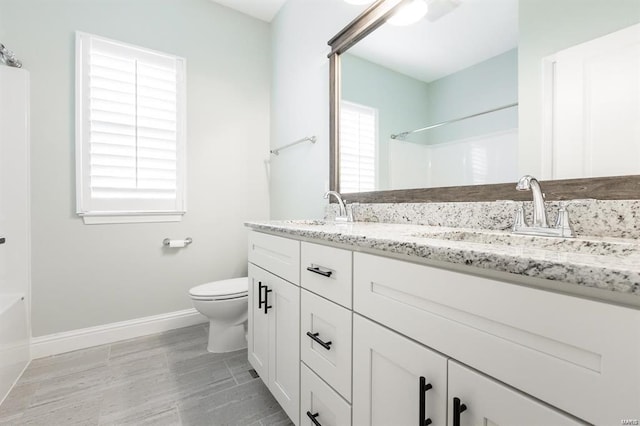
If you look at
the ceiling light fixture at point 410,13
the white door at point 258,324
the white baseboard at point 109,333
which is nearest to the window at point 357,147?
the ceiling light fixture at point 410,13

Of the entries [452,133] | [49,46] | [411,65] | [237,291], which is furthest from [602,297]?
[49,46]

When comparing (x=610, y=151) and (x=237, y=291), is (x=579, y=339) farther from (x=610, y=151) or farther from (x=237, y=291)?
(x=237, y=291)

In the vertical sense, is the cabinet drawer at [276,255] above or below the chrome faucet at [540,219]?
below

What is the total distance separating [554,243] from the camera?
0.78 metres

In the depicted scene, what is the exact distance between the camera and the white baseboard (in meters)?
1.84

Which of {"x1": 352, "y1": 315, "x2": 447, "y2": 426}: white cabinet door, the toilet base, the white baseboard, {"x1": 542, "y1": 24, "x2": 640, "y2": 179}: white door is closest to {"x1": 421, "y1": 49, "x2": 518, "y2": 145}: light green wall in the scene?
{"x1": 542, "y1": 24, "x2": 640, "y2": 179}: white door

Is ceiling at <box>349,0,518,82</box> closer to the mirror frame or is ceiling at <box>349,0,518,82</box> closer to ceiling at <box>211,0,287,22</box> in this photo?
the mirror frame

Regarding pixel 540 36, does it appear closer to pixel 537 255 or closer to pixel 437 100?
pixel 437 100

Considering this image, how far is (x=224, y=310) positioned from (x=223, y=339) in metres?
0.24

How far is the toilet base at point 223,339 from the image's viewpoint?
1901mm

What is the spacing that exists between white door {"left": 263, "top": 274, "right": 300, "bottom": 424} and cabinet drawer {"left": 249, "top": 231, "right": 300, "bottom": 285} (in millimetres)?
41

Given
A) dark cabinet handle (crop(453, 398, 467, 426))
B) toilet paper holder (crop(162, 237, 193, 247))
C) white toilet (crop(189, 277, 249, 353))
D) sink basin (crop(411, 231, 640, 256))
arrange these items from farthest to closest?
1. toilet paper holder (crop(162, 237, 193, 247))
2. white toilet (crop(189, 277, 249, 353))
3. sink basin (crop(411, 231, 640, 256))
4. dark cabinet handle (crop(453, 398, 467, 426))

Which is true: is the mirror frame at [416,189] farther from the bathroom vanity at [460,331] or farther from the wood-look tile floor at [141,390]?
the wood-look tile floor at [141,390]

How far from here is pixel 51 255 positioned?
1861mm
